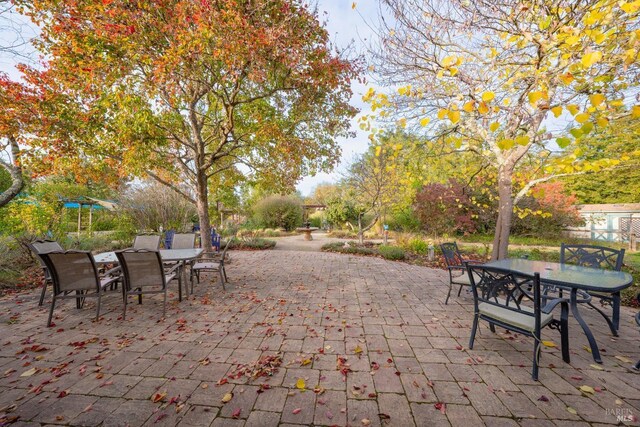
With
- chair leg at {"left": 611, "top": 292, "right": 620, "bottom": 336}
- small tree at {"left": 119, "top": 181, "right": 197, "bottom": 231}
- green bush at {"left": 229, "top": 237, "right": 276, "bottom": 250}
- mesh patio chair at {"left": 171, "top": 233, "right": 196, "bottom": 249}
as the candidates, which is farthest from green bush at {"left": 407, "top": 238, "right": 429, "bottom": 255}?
small tree at {"left": 119, "top": 181, "right": 197, "bottom": 231}

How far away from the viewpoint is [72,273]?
3156mm

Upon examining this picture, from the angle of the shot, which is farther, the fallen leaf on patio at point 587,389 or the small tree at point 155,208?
the small tree at point 155,208

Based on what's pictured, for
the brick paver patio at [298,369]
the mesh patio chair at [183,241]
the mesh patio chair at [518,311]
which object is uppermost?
the mesh patio chair at [183,241]

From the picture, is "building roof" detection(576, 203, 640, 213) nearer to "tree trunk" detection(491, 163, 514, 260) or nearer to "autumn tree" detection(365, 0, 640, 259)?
"tree trunk" detection(491, 163, 514, 260)

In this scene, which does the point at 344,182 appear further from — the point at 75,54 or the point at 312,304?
the point at 75,54

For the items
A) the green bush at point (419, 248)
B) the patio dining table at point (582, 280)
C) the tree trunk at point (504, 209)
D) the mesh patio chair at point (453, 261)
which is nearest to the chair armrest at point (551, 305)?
the patio dining table at point (582, 280)

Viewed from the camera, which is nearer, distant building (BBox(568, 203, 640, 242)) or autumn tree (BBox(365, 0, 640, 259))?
autumn tree (BBox(365, 0, 640, 259))

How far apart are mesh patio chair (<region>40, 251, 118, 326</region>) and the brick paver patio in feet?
1.25

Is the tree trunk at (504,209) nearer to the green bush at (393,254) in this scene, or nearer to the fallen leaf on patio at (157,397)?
the green bush at (393,254)

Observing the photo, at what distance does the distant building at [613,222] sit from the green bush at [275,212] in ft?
45.8

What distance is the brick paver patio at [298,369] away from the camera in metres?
1.68

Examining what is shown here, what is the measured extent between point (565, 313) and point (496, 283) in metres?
0.67

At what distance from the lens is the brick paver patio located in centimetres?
168

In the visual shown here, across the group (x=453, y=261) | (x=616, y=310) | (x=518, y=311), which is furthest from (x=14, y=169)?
(x=616, y=310)
